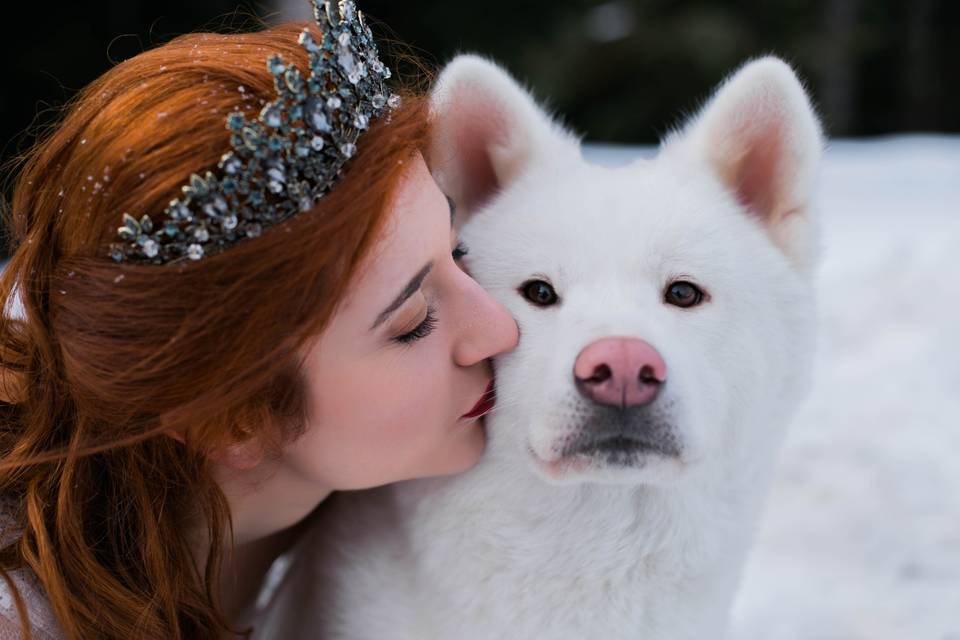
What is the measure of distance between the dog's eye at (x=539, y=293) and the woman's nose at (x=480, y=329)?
84 mm

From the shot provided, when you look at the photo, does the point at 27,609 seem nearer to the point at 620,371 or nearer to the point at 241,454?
the point at 241,454

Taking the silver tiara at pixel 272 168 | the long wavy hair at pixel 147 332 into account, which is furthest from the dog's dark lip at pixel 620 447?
the silver tiara at pixel 272 168

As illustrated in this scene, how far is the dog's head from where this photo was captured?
1625mm

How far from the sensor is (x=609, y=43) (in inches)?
358

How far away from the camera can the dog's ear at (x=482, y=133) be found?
2.00 metres

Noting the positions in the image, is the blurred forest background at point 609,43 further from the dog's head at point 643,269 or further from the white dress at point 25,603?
the white dress at point 25,603

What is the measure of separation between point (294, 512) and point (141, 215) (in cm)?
77

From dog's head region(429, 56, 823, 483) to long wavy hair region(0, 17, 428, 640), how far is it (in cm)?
28

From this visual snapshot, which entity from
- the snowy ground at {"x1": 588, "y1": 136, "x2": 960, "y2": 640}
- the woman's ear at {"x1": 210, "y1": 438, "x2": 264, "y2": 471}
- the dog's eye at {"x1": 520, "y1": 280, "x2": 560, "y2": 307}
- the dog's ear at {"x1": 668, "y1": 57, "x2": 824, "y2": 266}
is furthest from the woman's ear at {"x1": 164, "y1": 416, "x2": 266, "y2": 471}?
the snowy ground at {"x1": 588, "y1": 136, "x2": 960, "y2": 640}

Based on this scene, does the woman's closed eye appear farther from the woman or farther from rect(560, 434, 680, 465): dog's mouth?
rect(560, 434, 680, 465): dog's mouth

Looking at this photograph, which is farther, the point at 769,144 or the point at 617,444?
the point at 769,144

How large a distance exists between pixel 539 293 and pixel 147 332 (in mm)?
700

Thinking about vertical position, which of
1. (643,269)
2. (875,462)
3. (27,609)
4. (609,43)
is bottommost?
(27,609)

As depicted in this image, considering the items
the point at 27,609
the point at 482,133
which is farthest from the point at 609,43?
the point at 27,609
